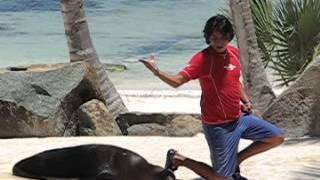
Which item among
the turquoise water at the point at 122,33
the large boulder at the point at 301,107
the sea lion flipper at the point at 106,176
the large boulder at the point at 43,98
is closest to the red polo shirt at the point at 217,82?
the sea lion flipper at the point at 106,176

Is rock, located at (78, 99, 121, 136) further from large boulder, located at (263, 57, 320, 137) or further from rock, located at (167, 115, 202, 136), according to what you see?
large boulder, located at (263, 57, 320, 137)

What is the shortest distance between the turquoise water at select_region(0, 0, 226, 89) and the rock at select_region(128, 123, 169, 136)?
6.48 meters

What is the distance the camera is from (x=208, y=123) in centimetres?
585

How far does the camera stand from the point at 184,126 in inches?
373

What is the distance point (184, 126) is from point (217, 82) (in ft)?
12.3

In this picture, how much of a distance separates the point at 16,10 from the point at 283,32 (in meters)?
23.4

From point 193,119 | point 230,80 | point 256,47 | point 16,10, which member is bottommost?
point 16,10

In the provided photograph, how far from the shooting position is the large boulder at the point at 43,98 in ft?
28.5

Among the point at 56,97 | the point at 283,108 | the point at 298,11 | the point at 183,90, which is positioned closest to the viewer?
the point at 283,108

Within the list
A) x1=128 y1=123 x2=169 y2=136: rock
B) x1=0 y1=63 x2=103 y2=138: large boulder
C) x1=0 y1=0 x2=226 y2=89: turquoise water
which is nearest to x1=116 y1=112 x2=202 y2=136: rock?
x1=128 y1=123 x2=169 y2=136: rock

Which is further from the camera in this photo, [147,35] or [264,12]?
[147,35]

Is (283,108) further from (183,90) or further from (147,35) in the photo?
(147,35)

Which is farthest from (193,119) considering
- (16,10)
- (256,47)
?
Result: (16,10)

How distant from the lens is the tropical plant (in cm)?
1007
